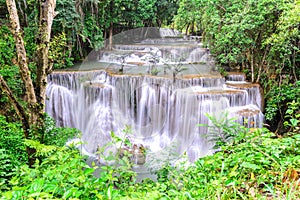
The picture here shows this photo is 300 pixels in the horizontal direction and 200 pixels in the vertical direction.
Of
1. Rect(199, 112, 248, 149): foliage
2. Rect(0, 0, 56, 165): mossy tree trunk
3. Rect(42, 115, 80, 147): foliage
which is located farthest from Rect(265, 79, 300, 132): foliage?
Rect(0, 0, 56, 165): mossy tree trunk

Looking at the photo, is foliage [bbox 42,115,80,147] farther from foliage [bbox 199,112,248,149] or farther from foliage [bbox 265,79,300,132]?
foliage [bbox 265,79,300,132]

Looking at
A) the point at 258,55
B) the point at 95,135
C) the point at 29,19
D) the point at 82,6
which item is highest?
the point at 82,6

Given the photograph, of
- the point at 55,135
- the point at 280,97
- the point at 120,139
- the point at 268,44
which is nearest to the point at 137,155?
the point at 55,135

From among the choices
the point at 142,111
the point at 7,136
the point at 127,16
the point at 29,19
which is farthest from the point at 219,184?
the point at 127,16

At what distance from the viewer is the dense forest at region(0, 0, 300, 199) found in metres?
1.71

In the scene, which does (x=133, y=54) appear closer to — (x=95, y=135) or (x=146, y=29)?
(x=95, y=135)

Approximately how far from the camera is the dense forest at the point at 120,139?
171 centimetres

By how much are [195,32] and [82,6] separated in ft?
36.2

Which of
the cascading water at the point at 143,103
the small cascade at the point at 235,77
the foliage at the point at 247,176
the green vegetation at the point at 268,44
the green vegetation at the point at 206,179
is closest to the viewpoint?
the green vegetation at the point at 206,179

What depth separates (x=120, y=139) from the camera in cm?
191

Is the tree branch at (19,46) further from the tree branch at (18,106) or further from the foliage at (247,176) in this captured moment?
the foliage at (247,176)

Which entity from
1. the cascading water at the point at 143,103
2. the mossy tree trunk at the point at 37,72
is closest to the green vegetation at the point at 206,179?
the mossy tree trunk at the point at 37,72

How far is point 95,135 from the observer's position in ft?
24.8

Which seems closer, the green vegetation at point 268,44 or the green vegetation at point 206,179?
the green vegetation at point 206,179
